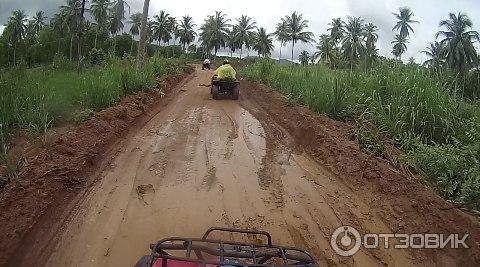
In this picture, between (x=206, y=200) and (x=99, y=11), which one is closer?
(x=206, y=200)

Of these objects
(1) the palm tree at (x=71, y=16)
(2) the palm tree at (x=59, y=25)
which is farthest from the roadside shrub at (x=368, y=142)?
(2) the palm tree at (x=59, y=25)

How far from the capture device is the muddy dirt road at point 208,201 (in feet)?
13.5

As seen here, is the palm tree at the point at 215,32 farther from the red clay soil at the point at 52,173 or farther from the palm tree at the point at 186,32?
the red clay soil at the point at 52,173

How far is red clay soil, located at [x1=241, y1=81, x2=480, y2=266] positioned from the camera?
14.0 feet

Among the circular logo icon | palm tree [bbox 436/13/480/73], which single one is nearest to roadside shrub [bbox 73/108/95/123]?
the circular logo icon

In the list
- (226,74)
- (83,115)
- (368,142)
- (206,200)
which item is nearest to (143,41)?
(226,74)

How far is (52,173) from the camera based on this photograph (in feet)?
17.3

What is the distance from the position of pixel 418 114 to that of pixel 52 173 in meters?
5.80

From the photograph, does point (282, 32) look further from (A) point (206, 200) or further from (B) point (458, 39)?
(A) point (206, 200)

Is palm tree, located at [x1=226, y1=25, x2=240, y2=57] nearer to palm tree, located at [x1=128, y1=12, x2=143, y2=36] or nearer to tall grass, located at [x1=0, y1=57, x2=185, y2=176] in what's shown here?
palm tree, located at [x1=128, y1=12, x2=143, y2=36]

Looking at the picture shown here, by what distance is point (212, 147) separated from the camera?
23.9ft

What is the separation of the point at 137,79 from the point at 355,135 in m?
7.58

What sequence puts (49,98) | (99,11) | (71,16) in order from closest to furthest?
(49,98)
(71,16)
(99,11)

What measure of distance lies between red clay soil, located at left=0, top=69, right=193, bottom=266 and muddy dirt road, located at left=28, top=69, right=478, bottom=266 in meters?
0.29
